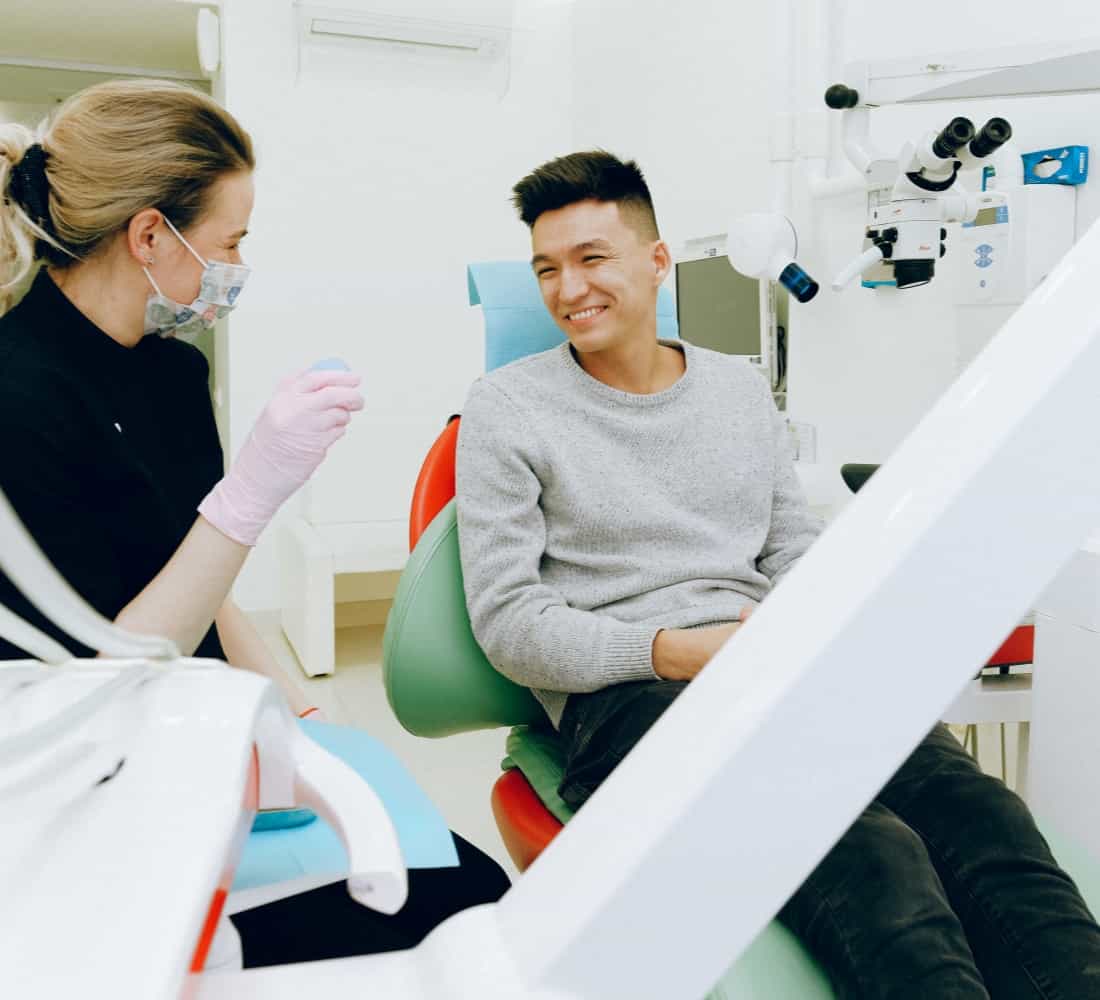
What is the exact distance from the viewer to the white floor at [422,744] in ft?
7.72

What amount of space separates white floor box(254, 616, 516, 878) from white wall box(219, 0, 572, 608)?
1.56 ft

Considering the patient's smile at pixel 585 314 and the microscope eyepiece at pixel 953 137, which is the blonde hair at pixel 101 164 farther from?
the microscope eyepiece at pixel 953 137

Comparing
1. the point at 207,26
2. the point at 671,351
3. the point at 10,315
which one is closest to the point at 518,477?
the point at 671,351

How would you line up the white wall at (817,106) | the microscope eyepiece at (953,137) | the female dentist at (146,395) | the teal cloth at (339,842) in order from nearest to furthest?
the teal cloth at (339,842)
the female dentist at (146,395)
the microscope eyepiece at (953,137)
the white wall at (817,106)

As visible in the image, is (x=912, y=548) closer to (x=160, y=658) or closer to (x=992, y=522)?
(x=992, y=522)

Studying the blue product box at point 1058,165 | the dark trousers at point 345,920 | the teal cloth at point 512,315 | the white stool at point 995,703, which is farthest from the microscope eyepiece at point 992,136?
the dark trousers at point 345,920

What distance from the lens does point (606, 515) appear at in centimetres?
143

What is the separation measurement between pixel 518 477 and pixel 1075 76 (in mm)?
782

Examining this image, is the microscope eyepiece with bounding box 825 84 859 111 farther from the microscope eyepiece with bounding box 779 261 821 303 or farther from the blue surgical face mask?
the blue surgical face mask

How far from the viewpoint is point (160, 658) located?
1.10 ft

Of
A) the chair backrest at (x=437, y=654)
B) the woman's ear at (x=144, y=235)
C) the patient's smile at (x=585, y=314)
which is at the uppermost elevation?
the woman's ear at (x=144, y=235)

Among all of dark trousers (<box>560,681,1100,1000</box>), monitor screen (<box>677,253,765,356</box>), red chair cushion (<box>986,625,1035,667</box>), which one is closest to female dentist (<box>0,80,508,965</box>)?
dark trousers (<box>560,681,1100,1000</box>)

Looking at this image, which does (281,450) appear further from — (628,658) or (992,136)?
(992,136)

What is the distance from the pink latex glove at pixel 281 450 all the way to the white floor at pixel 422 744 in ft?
3.12
